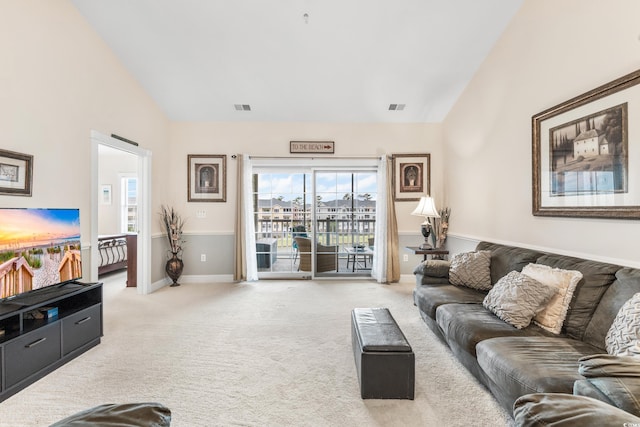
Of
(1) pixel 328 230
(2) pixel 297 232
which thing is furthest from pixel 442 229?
(2) pixel 297 232

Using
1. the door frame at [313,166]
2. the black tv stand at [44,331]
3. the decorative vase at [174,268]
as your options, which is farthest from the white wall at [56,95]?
the door frame at [313,166]

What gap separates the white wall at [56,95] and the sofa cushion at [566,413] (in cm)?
372

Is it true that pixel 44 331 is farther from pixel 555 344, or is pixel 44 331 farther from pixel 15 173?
pixel 555 344

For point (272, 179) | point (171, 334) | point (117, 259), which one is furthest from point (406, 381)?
point (117, 259)

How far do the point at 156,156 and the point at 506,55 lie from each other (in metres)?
5.00

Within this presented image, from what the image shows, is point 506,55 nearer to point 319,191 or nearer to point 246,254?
point 319,191

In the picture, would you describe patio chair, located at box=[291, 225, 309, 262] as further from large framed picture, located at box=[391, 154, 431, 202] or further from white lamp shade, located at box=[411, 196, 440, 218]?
white lamp shade, located at box=[411, 196, 440, 218]

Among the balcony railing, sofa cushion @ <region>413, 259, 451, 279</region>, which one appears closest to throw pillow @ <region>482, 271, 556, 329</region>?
sofa cushion @ <region>413, 259, 451, 279</region>

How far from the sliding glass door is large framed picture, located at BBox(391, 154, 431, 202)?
40cm

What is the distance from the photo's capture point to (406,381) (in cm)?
206

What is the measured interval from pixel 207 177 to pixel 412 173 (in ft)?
11.7

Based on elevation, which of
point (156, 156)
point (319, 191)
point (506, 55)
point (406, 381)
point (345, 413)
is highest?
point (506, 55)

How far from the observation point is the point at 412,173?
18.0 feet

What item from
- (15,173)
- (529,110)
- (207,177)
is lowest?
(15,173)
